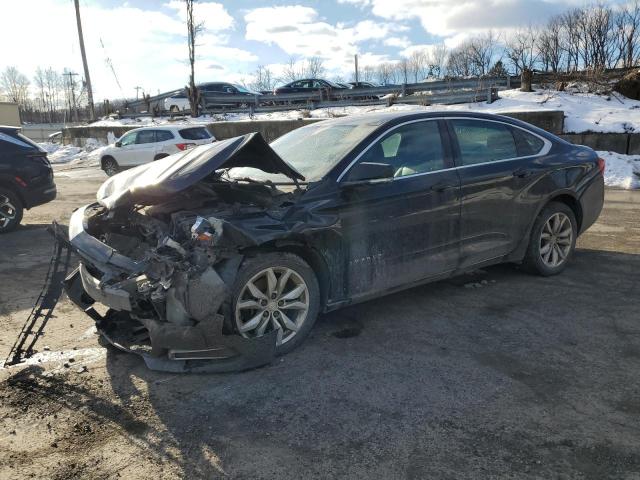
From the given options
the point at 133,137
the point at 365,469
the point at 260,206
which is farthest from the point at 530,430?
the point at 133,137

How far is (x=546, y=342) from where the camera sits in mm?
3844

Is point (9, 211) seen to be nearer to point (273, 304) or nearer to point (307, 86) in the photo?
point (273, 304)

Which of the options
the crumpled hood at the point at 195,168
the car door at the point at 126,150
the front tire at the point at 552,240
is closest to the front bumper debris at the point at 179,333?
the crumpled hood at the point at 195,168

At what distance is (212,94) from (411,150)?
988 inches

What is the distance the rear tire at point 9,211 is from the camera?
324 inches

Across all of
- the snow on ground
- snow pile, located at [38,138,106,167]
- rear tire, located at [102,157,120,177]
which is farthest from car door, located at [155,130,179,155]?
snow pile, located at [38,138,106,167]

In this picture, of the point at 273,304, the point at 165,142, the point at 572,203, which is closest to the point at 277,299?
the point at 273,304

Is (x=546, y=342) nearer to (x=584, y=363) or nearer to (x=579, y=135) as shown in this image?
(x=584, y=363)

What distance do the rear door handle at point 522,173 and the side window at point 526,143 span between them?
0.19 m

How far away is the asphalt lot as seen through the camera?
2531 mm

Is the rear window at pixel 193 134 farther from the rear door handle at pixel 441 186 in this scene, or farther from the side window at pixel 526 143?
the rear door handle at pixel 441 186

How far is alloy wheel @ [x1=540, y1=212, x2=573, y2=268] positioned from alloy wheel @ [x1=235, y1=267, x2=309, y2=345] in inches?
112

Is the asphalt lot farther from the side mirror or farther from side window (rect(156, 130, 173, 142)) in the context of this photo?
side window (rect(156, 130, 173, 142))

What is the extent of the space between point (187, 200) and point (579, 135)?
14465 millimetres
